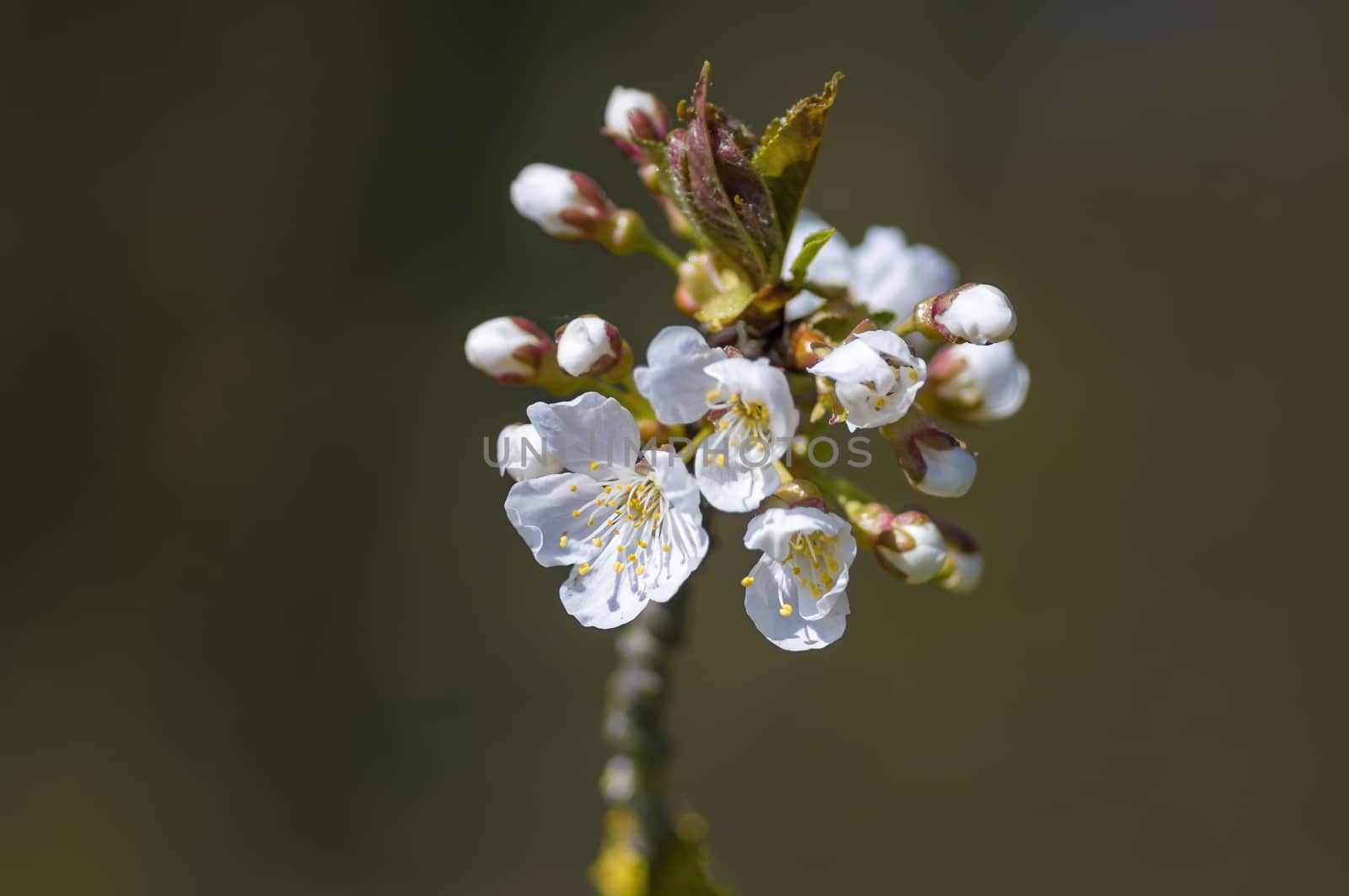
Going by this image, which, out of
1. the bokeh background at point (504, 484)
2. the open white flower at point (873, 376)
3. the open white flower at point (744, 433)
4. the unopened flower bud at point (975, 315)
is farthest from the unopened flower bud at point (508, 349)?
the bokeh background at point (504, 484)

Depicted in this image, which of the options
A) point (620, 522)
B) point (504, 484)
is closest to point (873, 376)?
point (620, 522)

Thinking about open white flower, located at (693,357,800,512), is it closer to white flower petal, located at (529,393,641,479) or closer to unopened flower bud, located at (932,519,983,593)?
white flower petal, located at (529,393,641,479)

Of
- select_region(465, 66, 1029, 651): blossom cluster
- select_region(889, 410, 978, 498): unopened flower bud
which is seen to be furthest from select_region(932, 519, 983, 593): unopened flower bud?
select_region(889, 410, 978, 498): unopened flower bud

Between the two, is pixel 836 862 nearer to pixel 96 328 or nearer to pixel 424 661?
pixel 424 661

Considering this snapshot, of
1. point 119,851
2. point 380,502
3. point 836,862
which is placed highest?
point 380,502

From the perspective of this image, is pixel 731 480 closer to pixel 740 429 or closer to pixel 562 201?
pixel 740 429

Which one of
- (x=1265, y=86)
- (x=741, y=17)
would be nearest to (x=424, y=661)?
(x=741, y=17)
